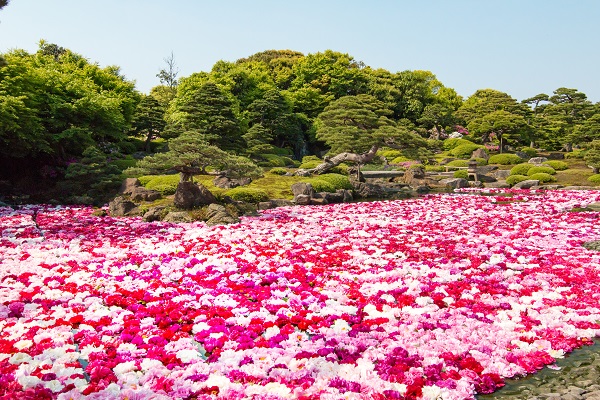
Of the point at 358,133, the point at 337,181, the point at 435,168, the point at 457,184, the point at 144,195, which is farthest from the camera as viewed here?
the point at 435,168

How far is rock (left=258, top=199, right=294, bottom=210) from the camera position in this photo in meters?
19.8

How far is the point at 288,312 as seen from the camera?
6469 millimetres

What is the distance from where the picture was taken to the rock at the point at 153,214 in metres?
16.0

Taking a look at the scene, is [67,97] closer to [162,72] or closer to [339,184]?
[339,184]

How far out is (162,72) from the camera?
262ft

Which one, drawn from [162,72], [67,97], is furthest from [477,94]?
[67,97]

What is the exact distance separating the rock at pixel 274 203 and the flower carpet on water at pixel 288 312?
22.6ft

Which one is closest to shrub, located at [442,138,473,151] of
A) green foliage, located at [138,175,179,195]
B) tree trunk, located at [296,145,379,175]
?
tree trunk, located at [296,145,379,175]

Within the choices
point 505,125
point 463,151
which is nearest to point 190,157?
point 463,151

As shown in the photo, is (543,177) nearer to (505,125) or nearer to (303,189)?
(303,189)

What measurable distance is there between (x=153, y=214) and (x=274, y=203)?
627cm

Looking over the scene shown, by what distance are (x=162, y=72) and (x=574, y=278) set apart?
83.4m

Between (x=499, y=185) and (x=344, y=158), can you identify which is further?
(x=499, y=185)

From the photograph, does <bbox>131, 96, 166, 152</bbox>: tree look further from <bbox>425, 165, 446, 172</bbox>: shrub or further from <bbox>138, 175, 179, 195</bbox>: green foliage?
<bbox>425, 165, 446, 172</bbox>: shrub
